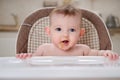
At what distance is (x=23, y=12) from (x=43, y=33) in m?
1.50

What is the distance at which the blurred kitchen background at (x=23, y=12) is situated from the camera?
7.83ft

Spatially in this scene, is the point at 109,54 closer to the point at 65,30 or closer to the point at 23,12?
the point at 65,30

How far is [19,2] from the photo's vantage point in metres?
2.41

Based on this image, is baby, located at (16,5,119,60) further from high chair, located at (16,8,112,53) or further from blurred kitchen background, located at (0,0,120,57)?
blurred kitchen background, located at (0,0,120,57)

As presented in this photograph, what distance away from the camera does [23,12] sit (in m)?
2.41

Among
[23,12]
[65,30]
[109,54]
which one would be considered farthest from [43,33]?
[23,12]

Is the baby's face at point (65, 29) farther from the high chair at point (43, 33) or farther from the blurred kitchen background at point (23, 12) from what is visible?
the blurred kitchen background at point (23, 12)

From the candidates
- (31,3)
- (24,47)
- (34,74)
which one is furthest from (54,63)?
(31,3)

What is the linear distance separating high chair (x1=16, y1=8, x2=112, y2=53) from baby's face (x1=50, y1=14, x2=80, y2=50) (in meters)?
0.19

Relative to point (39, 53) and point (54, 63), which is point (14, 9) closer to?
point (39, 53)

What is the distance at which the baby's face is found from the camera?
2.31 ft

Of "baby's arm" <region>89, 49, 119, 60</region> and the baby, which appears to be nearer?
"baby's arm" <region>89, 49, 119, 60</region>

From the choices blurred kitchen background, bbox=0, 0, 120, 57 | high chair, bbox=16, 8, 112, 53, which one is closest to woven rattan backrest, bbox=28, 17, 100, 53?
high chair, bbox=16, 8, 112, 53

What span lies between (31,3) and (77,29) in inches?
67.5
